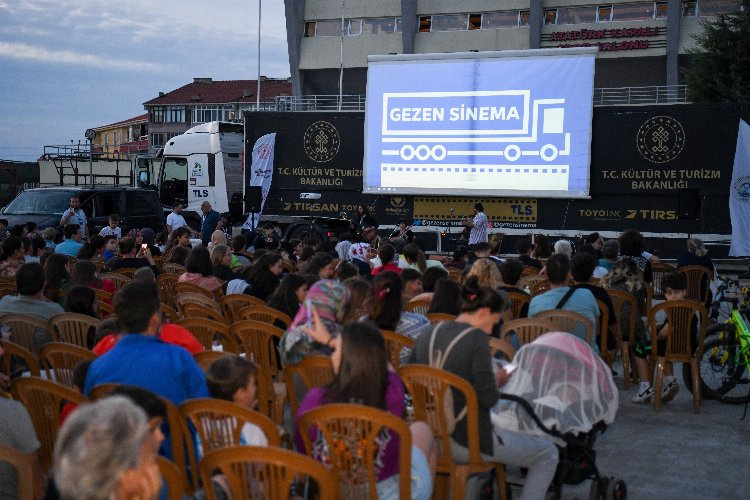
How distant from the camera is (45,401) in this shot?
12.3ft

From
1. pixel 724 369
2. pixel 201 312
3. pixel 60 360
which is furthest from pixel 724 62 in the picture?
pixel 60 360

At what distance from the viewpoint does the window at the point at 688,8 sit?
35.5 m

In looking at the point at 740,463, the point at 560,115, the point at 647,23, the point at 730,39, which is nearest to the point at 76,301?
the point at 740,463

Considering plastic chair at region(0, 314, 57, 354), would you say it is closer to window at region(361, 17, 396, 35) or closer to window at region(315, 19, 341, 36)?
window at region(361, 17, 396, 35)

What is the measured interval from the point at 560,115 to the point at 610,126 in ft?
3.77

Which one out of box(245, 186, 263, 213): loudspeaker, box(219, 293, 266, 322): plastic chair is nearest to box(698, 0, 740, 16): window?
box(245, 186, 263, 213): loudspeaker

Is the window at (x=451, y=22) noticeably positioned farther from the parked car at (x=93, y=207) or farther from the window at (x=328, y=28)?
the parked car at (x=93, y=207)

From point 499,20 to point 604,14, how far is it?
189 inches

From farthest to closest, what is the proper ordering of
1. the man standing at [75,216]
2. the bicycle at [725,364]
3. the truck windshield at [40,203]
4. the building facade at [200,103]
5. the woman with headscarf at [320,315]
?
the building facade at [200,103] < the truck windshield at [40,203] < the man standing at [75,216] < the bicycle at [725,364] < the woman with headscarf at [320,315]

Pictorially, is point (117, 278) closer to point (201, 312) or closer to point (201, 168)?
point (201, 312)

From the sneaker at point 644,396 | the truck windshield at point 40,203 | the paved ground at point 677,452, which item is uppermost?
the truck windshield at point 40,203

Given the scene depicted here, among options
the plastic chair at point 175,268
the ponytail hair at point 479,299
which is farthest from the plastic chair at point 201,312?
the plastic chair at point 175,268

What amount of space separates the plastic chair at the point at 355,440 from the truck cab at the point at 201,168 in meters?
19.6

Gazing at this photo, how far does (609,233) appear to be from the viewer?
18.2 metres
